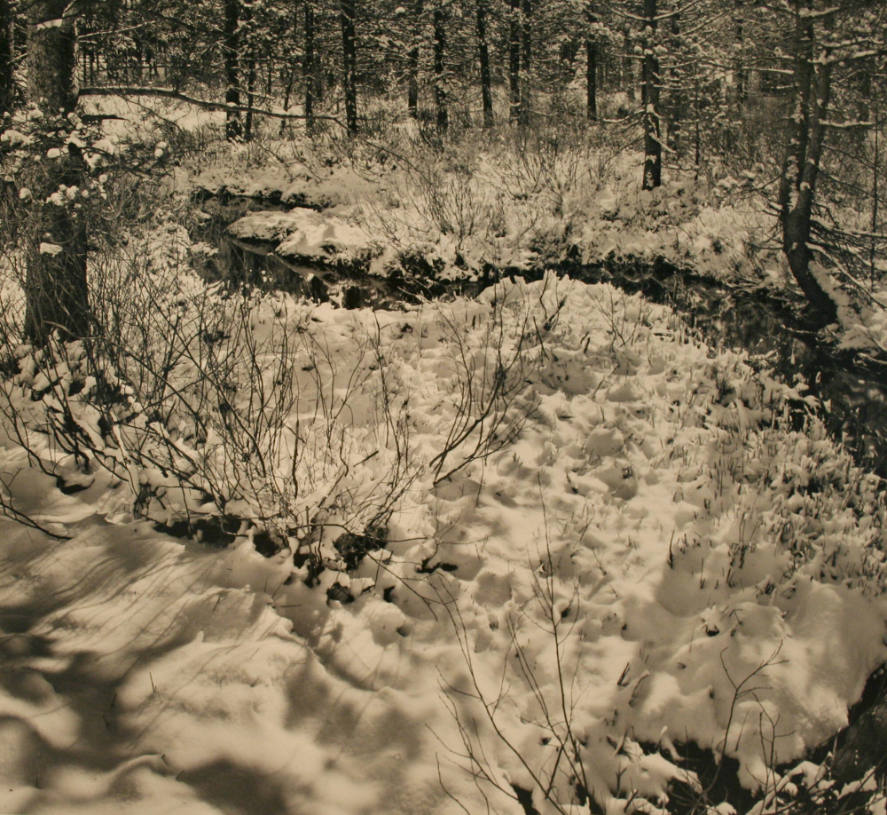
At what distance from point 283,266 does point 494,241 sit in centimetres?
362

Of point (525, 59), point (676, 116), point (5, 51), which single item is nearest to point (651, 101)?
point (676, 116)

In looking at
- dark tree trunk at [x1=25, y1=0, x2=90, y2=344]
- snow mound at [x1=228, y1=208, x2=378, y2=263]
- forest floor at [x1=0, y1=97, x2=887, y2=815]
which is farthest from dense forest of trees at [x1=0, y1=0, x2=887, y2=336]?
forest floor at [x1=0, y1=97, x2=887, y2=815]

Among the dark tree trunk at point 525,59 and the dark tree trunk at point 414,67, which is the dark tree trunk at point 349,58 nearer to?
the dark tree trunk at point 414,67

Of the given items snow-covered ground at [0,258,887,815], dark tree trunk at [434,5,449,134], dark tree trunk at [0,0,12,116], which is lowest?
snow-covered ground at [0,258,887,815]

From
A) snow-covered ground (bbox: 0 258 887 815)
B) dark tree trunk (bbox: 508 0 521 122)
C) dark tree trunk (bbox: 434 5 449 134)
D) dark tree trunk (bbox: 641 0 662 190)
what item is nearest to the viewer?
snow-covered ground (bbox: 0 258 887 815)

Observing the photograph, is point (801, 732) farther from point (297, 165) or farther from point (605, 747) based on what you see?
point (297, 165)

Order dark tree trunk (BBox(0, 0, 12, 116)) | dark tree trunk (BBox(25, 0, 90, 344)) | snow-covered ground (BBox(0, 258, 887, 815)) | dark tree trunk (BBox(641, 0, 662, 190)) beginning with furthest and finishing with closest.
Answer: dark tree trunk (BBox(641, 0, 662, 190)), dark tree trunk (BBox(0, 0, 12, 116)), dark tree trunk (BBox(25, 0, 90, 344)), snow-covered ground (BBox(0, 258, 887, 815))

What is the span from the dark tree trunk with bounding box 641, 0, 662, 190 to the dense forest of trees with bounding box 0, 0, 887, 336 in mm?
34

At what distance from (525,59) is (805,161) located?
18826mm

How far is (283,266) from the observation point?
10922mm

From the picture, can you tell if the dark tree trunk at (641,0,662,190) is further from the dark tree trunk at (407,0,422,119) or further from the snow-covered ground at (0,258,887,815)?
the dark tree trunk at (407,0,422,119)

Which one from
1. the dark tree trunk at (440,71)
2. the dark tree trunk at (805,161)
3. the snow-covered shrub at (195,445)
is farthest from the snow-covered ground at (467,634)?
the dark tree trunk at (440,71)

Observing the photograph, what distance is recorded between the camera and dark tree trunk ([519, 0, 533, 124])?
20219 millimetres

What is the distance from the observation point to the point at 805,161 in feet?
27.6
